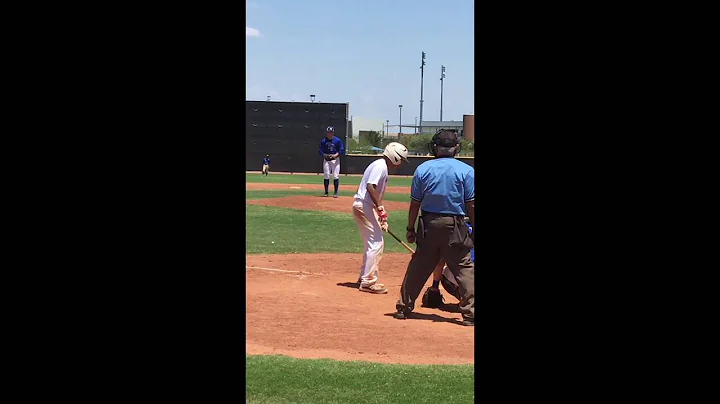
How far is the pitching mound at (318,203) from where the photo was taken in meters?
19.9

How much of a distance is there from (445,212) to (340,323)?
1.54 metres

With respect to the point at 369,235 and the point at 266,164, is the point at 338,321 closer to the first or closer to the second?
the point at 369,235

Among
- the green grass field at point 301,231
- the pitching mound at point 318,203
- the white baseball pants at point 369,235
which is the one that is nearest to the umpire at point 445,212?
the white baseball pants at point 369,235

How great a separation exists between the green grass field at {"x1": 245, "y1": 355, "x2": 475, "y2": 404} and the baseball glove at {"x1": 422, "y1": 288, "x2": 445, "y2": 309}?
271cm

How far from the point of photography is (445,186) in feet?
23.2

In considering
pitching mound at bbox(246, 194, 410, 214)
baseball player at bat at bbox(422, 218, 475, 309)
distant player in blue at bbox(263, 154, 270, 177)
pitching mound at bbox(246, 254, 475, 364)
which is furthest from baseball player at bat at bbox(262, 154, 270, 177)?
baseball player at bat at bbox(422, 218, 475, 309)

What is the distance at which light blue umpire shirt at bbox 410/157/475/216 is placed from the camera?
7062 mm

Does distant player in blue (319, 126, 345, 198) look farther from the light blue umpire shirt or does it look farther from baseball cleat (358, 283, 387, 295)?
the light blue umpire shirt

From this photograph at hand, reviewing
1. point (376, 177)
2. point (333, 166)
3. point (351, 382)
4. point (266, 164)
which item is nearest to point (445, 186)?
point (376, 177)

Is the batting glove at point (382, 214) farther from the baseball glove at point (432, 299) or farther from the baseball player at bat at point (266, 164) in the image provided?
the baseball player at bat at point (266, 164)

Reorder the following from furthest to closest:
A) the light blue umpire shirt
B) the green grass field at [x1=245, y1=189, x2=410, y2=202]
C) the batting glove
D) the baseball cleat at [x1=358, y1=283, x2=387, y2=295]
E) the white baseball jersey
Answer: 1. the green grass field at [x1=245, y1=189, x2=410, y2=202]
2. the baseball cleat at [x1=358, y1=283, x2=387, y2=295]
3. the batting glove
4. the white baseball jersey
5. the light blue umpire shirt

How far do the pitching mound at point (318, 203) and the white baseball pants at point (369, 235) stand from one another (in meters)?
10.1
